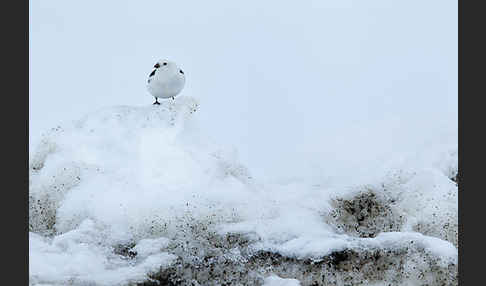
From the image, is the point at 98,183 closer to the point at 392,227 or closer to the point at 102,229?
the point at 102,229

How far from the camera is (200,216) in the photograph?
11906mm

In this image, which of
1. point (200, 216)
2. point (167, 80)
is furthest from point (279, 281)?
point (167, 80)

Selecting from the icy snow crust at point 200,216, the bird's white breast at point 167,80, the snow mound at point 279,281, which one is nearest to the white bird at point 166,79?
the bird's white breast at point 167,80

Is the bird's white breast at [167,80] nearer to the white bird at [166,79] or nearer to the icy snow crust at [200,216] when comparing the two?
the white bird at [166,79]

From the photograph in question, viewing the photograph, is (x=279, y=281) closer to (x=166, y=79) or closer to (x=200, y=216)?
(x=200, y=216)

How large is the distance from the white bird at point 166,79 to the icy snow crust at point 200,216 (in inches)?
13.8

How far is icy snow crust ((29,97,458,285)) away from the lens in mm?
10672

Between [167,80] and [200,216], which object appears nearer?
[200,216]

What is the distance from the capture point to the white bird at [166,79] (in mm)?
13867

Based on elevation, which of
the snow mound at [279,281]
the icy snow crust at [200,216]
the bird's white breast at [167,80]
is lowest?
the snow mound at [279,281]

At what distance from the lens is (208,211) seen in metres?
12.0

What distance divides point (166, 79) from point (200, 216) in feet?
10.6

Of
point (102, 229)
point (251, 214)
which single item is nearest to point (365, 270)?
point (251, 214)

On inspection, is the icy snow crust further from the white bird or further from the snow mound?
the white bird
